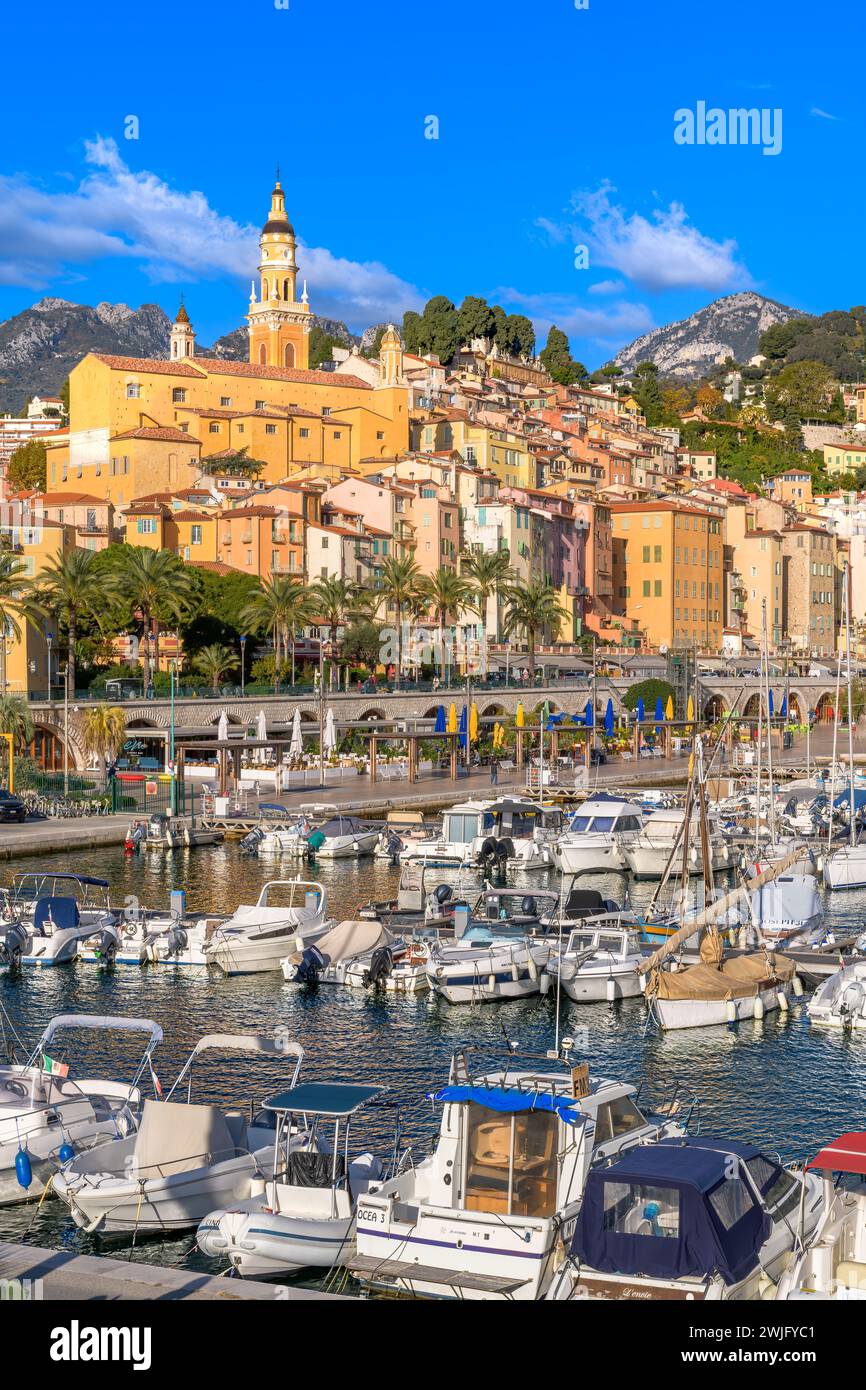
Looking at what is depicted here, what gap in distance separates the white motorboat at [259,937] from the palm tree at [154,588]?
167ft

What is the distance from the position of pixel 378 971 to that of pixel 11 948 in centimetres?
958

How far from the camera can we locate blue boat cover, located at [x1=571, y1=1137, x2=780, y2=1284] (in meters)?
16.3

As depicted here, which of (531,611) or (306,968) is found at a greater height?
(531,611)

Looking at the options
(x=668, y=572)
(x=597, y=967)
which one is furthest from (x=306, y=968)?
(x=668, y=572)

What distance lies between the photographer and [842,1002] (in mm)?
32750

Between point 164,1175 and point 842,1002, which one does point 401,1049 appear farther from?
point 164,1175

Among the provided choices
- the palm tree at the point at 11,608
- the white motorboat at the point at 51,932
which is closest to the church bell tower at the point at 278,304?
the palm tree at the point at 11,608

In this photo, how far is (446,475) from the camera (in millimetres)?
131625

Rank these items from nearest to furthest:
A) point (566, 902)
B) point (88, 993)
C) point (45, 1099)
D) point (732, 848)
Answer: point (45, 1099) → point (88, 993) → point (566, 902) → point (732, 848)

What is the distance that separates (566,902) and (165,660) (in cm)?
5714

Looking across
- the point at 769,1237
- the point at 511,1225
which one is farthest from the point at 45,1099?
the point at 769,1237

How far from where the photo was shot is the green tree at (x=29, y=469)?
155000 mm
